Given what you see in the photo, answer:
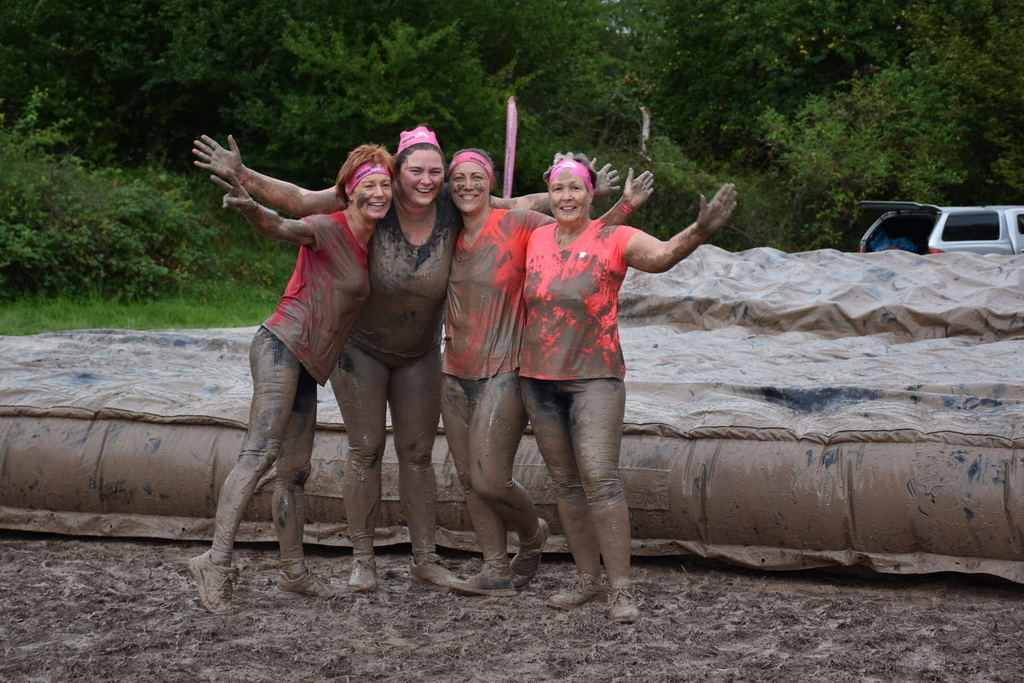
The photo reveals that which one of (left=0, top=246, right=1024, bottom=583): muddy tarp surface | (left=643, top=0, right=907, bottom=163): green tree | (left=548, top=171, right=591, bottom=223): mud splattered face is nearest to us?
(left=548, top=171, right=591, bottom=223): mud splattered face

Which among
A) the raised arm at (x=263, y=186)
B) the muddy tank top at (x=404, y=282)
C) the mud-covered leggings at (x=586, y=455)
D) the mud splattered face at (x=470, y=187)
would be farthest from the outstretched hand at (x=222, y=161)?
the mud-covered leggings at (x=586, y=455)

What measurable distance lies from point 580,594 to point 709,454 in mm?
920

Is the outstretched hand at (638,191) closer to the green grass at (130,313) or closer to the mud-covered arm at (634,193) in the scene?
the mud-covered arm at (634,193)

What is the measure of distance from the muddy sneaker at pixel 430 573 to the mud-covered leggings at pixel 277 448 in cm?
46

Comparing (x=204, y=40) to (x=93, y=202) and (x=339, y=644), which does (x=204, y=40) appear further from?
(x=339, y=644)

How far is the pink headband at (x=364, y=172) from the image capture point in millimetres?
3922

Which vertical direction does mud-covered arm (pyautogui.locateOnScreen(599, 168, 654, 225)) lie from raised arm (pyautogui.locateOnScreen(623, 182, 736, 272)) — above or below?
above

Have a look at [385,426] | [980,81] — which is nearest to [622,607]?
[385,426]

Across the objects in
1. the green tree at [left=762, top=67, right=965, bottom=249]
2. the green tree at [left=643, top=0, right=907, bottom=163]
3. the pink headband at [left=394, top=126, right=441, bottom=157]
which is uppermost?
the green tree at [left=643, top=0, right=907, bottom=163]

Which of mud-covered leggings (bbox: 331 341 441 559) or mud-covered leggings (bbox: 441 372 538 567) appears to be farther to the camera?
mud-covered leggings (bbox: 331 341 441 559)

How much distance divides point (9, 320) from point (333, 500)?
567 centimetres

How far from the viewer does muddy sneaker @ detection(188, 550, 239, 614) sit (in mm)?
3709

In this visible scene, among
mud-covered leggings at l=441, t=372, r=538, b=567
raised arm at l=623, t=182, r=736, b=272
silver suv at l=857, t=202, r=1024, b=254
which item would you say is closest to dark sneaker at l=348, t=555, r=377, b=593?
mud-covered leggings at l=441, t=372, r=538, b=567

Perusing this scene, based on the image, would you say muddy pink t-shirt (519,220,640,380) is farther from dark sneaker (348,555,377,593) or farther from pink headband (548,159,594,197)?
dark sneaker (348,555,377,593)
